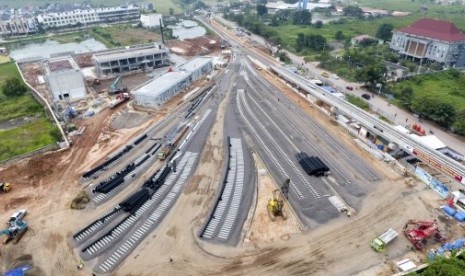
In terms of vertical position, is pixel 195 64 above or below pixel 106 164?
above

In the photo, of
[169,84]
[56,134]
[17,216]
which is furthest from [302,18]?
[17,216]

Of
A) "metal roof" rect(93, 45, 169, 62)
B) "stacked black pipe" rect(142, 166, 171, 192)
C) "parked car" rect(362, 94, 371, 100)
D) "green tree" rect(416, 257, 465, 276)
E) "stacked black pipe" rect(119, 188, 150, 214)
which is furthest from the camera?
"metal roof" rect(93, 45, 169, 62)

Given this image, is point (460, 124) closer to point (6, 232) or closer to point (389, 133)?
point (389, 133)

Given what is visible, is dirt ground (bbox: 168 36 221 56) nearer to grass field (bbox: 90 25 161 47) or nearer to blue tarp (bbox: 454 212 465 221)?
grass field (bbox: 90 25 161 47)

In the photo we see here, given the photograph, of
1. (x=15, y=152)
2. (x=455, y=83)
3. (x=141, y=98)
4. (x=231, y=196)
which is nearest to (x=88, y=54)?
(x=141, y=98)

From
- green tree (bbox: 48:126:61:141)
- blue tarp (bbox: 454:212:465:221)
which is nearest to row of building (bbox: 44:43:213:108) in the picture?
green tree (bbox: 48:126:61:141)

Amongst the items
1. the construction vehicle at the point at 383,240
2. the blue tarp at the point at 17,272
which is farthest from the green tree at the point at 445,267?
the blue tarp at the point at 17,272
